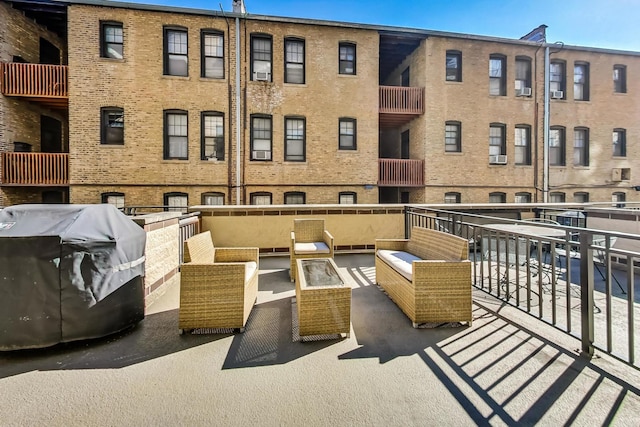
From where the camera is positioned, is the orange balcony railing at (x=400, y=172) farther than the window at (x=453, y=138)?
No

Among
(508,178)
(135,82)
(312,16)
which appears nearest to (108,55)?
(135,82)

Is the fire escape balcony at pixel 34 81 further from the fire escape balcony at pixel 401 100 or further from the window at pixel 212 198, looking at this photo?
the fire escape balcony at pixel 401 100

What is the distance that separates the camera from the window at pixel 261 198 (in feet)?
39.5

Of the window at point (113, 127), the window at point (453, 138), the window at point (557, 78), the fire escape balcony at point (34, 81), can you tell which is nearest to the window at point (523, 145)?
the window at point (557, 78)

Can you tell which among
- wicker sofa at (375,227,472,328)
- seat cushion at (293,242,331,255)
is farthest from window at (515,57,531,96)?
wicker sofa at (375,227,472,328)

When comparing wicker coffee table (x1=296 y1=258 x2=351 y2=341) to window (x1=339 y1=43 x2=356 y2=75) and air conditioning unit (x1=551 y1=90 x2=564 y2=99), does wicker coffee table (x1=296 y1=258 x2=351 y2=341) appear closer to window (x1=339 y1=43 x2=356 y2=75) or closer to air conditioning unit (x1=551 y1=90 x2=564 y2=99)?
window (x1=339 y1=43 x2=356 y2=75)

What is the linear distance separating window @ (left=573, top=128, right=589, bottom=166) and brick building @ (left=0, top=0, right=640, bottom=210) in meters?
0.08

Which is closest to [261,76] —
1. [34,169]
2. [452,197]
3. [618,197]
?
[34,169]

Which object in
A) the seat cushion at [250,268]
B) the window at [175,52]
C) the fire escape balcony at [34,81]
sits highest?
the window at [175,52]

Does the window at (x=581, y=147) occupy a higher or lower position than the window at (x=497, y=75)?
lower

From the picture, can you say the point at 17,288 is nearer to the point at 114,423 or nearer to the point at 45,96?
the point at 114,423

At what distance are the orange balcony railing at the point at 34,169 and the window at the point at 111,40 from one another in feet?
13.5

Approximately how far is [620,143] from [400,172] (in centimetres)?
1166

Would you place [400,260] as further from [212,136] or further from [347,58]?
[347,58]
